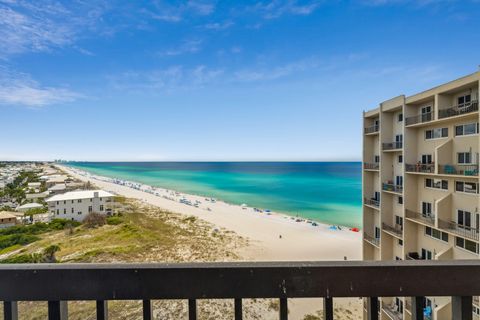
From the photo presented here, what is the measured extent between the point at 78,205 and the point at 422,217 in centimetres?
2835

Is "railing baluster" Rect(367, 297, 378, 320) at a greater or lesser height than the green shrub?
greater

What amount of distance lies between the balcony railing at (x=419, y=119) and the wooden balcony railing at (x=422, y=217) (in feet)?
12.0

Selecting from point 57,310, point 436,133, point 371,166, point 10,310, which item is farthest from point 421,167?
point 10,310

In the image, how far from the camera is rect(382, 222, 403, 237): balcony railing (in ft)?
34.6

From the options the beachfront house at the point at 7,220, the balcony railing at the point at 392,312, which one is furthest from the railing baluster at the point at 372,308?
the beachfront house at the point at 7,220

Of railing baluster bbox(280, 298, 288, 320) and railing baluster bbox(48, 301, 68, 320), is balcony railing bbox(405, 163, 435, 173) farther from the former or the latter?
railing baluster bbox(48, 301, 68, 320)

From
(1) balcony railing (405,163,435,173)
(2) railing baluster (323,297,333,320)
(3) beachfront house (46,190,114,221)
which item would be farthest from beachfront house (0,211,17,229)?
(1) balcony railing (405,163,435,173)

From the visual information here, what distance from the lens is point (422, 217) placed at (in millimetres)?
9664

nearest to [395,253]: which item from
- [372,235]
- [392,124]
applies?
[372,235]

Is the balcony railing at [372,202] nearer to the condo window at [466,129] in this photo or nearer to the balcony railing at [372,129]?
the balcony railing at [372,129]

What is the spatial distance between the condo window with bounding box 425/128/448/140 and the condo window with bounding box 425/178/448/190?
5.49 ft

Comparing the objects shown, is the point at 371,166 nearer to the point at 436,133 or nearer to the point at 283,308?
the point at 436,133

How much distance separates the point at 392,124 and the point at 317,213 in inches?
1010

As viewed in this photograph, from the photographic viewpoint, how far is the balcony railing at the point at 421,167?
908 centimetres
